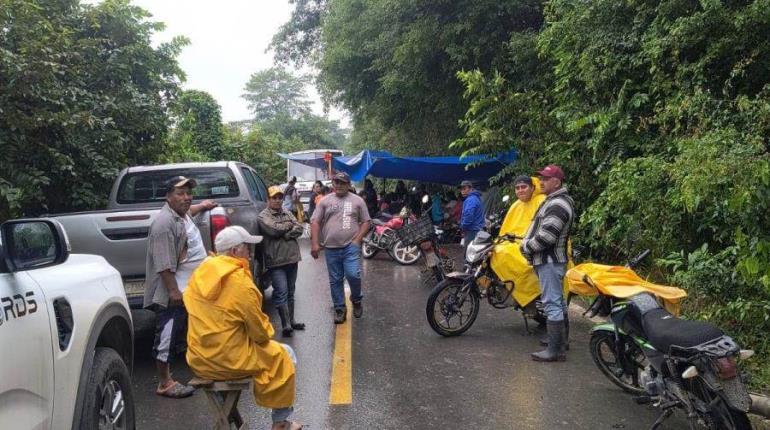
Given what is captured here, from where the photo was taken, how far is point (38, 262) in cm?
247

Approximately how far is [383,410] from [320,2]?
20.3 metres

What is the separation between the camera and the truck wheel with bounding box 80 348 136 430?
9.11 ft

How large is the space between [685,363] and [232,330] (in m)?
2.57

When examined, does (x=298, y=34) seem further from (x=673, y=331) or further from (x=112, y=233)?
(x=673, y=331)

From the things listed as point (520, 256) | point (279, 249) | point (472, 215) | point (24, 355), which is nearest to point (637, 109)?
point (472, 215)

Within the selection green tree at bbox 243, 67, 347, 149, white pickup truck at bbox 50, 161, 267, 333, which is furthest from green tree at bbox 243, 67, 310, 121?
white pickup truck at bbox 50, 161, 267, 333

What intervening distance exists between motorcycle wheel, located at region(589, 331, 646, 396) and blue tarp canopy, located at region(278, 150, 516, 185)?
7.66 m

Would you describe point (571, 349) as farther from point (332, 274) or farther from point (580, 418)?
point (332, 274)

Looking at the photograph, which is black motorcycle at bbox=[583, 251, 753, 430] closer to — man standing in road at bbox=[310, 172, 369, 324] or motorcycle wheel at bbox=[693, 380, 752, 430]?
motorcycle wheel at bbox=[693, 380, 752, 430]

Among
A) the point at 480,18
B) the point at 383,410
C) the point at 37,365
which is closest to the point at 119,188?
the point at 383,410

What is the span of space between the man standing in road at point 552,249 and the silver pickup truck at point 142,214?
113 inches

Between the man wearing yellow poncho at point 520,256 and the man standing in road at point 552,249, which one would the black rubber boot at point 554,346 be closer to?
the man standing in road at point 552,249

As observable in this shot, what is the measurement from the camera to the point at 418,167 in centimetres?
1385

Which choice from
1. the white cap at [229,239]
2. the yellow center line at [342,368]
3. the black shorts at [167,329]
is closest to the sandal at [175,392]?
the black shorts at [167,329]
